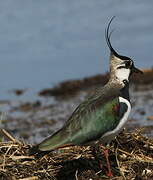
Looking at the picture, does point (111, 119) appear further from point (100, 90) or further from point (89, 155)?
point (89, 155)

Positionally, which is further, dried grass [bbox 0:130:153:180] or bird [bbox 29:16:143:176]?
dried grass [bbox 0:130:153:180]

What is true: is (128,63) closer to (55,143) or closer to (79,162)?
(55,143)

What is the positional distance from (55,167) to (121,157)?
0.79 meters

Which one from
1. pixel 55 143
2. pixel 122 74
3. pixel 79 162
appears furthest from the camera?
pixel 79 162

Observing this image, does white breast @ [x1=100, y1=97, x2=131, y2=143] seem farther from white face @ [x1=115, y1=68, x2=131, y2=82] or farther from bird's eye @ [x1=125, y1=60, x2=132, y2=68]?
bird's eye @ [x1=125, y1=60, x2=132, y2=68]

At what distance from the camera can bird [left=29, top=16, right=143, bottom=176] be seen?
5.29m

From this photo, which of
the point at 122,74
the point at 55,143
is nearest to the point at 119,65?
the point at 122,74

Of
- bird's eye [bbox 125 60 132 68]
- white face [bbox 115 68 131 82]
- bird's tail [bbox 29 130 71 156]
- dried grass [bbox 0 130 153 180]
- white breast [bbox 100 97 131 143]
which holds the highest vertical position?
bird's eye [bbox 125 60 132 68]

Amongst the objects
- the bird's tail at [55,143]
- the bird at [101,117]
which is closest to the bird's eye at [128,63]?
the bird at [101,117]

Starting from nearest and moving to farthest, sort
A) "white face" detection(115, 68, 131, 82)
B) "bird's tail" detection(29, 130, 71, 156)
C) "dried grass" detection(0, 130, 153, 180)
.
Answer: "bird's tail" detection(29, 130, 71, 156) → "white face" detection(115, 68, 131, 82) → "dried grass" detection(0, 130, 153, 180)

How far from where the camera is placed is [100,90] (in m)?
5.61

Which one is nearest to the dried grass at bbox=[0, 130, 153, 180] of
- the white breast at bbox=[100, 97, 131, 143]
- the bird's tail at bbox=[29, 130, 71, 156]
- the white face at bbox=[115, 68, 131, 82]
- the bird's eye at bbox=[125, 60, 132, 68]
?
the white breast at bbox=[100, 97, 131, 143]

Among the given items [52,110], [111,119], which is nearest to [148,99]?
[52,110]

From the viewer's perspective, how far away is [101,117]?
17.7 feet
